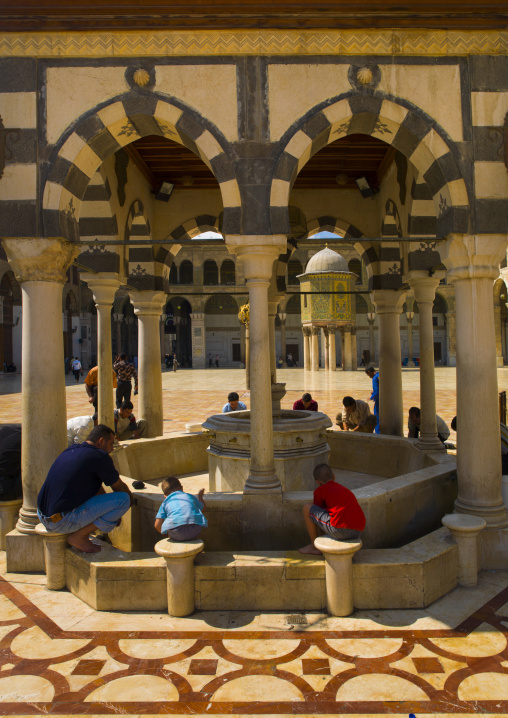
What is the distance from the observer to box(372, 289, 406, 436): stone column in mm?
7324

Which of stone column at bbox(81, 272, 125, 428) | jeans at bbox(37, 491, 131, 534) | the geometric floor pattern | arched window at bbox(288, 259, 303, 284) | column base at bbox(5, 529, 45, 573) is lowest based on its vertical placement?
the geometric floor pattern

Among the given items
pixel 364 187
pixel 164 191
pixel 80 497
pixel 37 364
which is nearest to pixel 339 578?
pixel 80 497

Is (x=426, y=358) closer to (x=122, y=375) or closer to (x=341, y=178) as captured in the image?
(x=341, y=178)

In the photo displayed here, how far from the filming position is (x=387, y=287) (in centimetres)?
748

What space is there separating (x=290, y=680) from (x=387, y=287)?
5.66 metres

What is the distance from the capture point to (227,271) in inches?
1511

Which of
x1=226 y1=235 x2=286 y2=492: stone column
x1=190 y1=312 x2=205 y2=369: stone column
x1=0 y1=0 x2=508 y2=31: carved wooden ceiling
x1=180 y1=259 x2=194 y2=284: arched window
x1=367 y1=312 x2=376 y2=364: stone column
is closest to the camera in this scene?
x1=0 y1=0 x2=508 y2=31: carved wooden ceiling

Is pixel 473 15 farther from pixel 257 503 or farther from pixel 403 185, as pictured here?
pixel 257 503

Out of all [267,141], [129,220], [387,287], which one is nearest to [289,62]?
[267,141]

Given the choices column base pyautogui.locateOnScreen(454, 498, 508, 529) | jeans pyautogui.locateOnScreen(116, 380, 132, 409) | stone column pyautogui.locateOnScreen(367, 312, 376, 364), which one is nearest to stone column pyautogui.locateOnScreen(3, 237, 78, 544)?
column base pyautogui.locateOnScreen(454, 498, 508, 529)

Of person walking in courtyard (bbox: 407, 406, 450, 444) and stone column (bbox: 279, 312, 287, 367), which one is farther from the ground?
stone column (bbox: 279, 312, 287, 367)

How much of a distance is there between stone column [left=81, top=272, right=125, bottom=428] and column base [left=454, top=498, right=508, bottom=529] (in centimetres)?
403

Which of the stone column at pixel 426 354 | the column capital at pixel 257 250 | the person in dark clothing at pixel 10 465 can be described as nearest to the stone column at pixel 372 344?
the stone column at pixel 426 354

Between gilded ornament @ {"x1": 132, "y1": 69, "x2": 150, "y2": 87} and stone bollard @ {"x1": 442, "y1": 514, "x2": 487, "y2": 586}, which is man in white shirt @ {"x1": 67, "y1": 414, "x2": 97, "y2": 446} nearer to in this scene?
gilded ornament @ {"x1": 132, "y1": 69, "x2": 150, "y2": 87}
